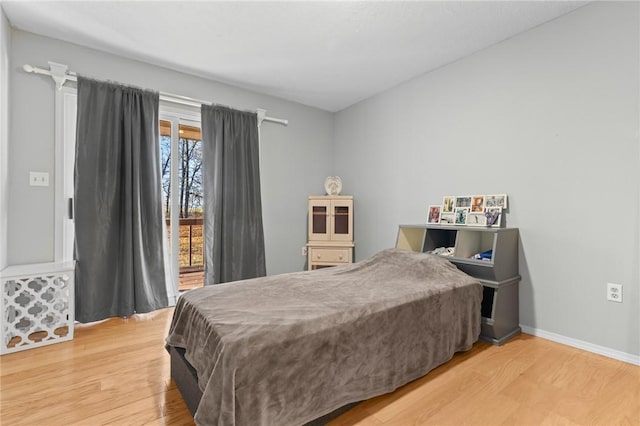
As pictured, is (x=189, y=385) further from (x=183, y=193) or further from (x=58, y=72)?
(x=58, y=72)

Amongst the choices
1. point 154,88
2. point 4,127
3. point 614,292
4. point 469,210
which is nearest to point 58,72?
point 4,127

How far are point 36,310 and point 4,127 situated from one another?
138cm

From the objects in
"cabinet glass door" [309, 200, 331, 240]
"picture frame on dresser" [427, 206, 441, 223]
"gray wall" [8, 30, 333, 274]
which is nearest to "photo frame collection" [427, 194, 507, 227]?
"picture frame on dresser" [427, 206, 441, 223]

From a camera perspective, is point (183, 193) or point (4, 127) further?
point (183, 193)

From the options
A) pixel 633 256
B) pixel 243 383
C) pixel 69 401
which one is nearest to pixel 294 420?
pixel 243 383

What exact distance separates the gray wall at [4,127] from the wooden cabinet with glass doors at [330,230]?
2.62 m

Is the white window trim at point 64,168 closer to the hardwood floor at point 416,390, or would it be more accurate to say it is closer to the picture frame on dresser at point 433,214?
the hardwood floor at point 416,390

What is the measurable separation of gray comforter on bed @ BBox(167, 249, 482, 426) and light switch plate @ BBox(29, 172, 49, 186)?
173cm

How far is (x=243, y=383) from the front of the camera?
114 centimetres

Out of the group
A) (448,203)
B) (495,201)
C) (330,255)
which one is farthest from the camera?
(330,255)

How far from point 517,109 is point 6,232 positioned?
4.00 meters

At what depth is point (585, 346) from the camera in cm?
207

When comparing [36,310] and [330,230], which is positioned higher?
[330,230]

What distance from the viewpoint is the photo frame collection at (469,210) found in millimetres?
2471
